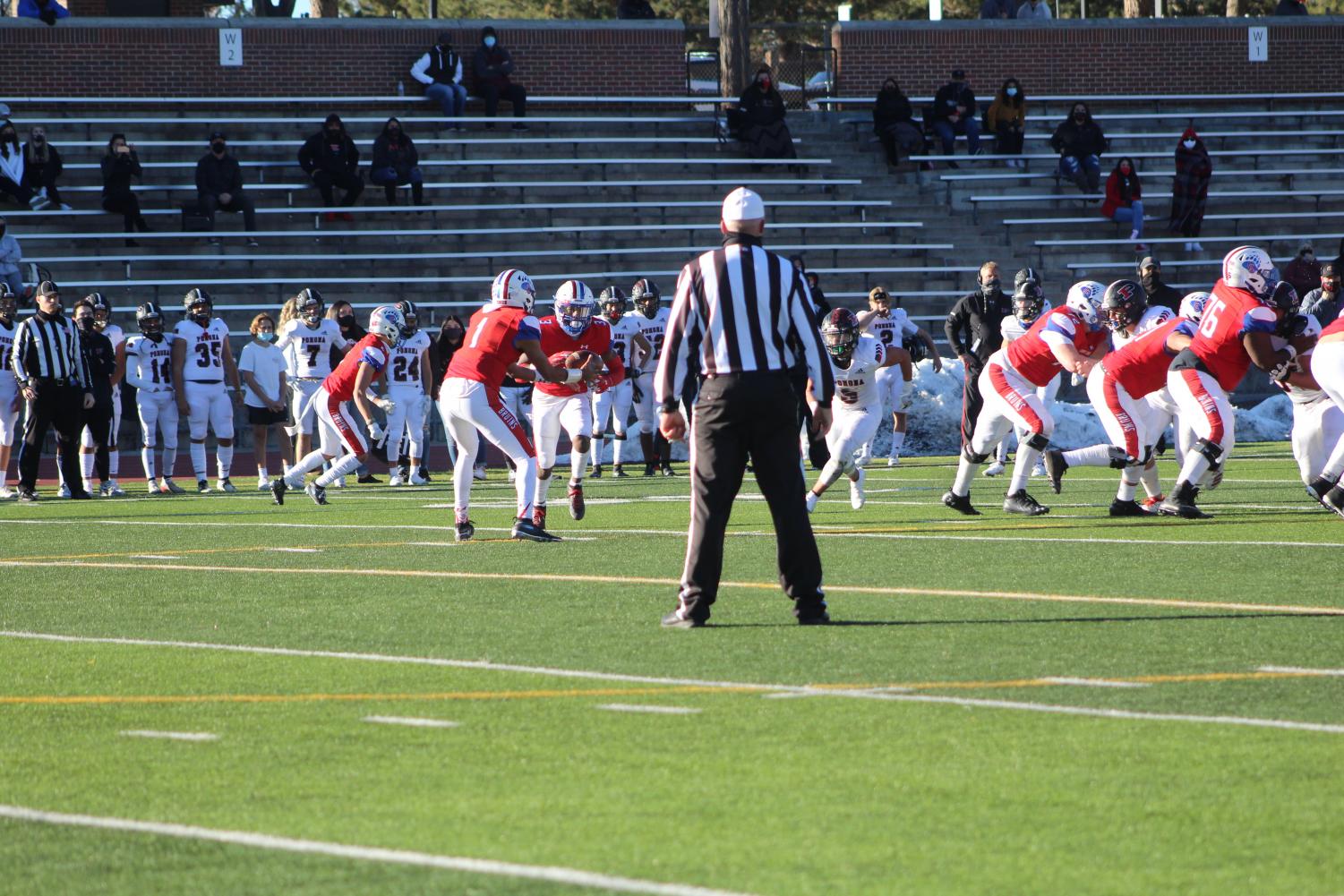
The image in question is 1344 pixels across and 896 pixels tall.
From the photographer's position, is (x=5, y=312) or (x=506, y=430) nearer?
(x=506, y=430)

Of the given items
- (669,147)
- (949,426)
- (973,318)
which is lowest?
(949,426)

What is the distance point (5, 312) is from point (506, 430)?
8.44m

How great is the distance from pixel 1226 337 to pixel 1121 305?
1.52 m

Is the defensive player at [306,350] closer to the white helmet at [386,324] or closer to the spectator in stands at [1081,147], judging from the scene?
the white helmet at [386,324]

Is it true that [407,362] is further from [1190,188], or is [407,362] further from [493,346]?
[1190,188]

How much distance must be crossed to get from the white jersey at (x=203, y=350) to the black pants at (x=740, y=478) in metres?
12.9

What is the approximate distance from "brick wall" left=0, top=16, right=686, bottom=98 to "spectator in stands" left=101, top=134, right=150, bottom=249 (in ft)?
13.3

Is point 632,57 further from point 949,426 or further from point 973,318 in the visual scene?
point 973,318

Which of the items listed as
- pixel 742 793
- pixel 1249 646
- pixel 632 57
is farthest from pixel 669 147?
pixel 742 793

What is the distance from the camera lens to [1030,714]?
6492 mm

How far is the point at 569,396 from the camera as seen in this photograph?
50.7ft

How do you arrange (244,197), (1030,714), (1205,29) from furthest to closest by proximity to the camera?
(1205,29)
(244,197)
(1030,714)

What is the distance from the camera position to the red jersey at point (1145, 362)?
1426 cm

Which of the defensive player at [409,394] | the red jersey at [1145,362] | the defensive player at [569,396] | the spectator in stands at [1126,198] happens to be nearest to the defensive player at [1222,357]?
the red jersey at [1145,362]
